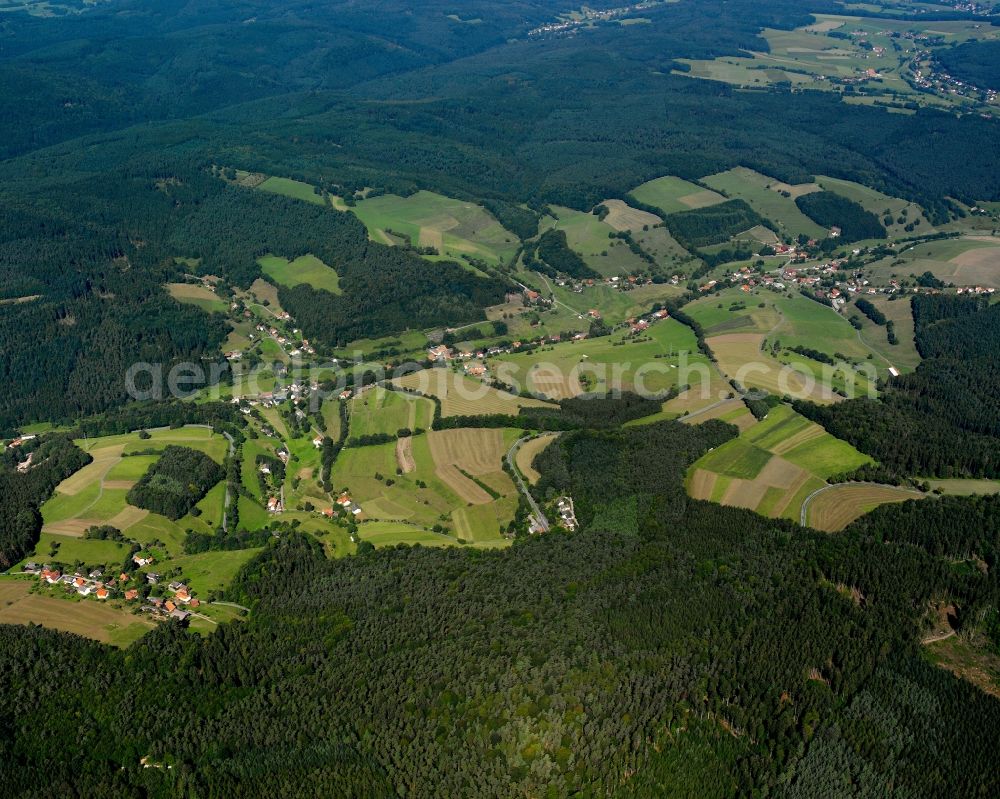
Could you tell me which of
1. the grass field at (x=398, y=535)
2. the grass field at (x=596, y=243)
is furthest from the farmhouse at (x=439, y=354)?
the grass field at (x=398, y=535)

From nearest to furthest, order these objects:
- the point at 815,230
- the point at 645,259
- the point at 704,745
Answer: the point at 704,745
the point at 645,259
the point at 815,230

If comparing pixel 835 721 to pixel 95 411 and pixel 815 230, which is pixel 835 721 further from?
pixel 815 230

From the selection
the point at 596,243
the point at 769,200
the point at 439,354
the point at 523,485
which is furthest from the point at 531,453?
the point at 769,200

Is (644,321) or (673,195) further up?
(644,321)

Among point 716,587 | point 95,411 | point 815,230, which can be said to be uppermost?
point 716,587

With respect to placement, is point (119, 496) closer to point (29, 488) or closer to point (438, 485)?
point (29, 488)

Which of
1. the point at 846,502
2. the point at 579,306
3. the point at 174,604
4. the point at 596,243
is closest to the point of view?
the point at 174,604

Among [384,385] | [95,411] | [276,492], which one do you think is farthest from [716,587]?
[95,411]
